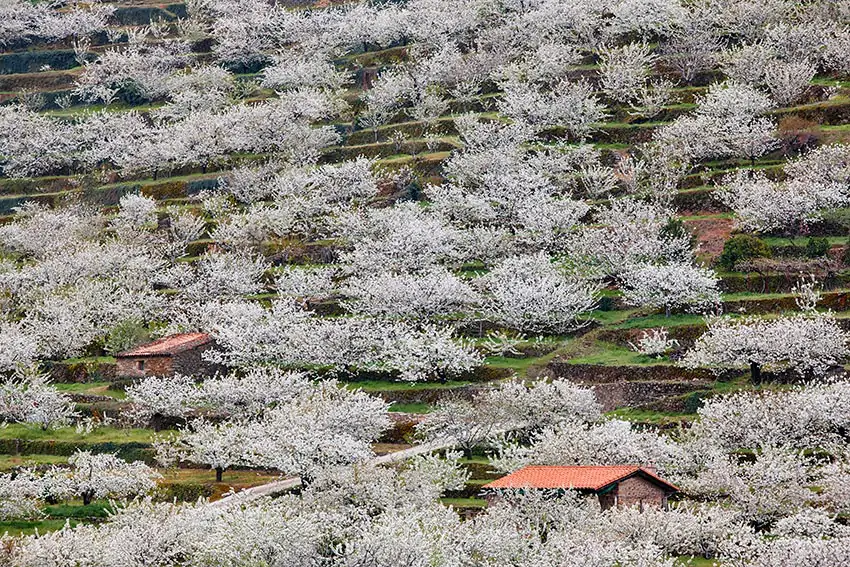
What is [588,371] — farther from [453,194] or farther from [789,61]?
[789,61]

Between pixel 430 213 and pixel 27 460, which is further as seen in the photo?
pixel 430 213

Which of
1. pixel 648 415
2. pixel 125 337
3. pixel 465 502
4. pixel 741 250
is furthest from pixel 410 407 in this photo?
pixel 125 337

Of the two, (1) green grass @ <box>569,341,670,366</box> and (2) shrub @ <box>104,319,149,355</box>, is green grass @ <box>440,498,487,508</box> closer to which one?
(1) green grass @ <box>569,341,670,366</box>

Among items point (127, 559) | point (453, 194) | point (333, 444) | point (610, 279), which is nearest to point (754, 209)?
point (610, 279)

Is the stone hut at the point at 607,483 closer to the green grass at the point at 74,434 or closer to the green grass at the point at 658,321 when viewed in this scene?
the green grass at the point at 658,321

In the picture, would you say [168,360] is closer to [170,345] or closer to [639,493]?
[170,345]

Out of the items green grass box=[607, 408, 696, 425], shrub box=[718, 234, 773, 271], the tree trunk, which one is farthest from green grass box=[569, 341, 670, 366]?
shrub box=[718, 234, 773, 271]

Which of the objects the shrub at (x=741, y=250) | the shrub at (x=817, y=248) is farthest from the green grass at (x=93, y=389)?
the shrub at (x=817, y=248)
